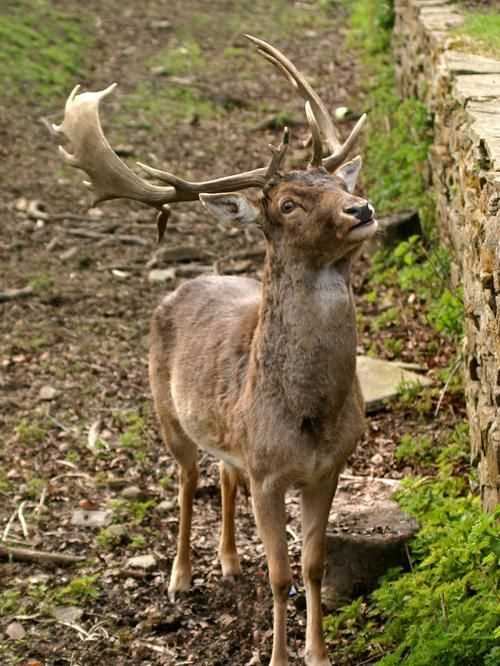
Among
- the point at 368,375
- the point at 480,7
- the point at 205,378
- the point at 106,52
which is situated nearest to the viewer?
the point at 205,378

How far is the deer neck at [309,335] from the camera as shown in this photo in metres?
5.40

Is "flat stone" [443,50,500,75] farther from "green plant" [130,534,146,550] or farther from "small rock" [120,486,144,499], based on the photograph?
"green plant" [130,534,146,550]

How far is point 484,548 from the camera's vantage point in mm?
5516

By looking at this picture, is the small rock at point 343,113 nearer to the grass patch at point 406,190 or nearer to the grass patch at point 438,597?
the grass patch at point 406,190

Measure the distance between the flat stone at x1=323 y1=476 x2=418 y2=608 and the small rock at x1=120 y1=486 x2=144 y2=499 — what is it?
4.54 ft

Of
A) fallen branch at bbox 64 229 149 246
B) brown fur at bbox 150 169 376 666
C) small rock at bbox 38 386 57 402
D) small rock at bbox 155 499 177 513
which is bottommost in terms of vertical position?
fallen branch at bbox 64 229 149 246

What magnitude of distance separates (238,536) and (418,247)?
3.35 metres

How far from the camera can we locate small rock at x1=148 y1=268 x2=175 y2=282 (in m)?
10.5

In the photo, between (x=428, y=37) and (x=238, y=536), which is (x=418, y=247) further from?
(x=238, y=536)

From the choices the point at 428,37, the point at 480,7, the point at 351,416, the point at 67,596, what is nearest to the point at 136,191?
the point at 351,416

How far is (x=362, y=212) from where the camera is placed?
16.9ft

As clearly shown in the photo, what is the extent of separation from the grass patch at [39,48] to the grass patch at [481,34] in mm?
6171

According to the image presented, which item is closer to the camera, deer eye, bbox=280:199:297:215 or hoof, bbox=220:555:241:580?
deer eye, bbox=280:199:297:215

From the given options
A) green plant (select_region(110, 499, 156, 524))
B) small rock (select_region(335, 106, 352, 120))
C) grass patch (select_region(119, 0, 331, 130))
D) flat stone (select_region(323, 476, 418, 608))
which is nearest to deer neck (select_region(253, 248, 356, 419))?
flat stone (select_region(323, 476, 418, 608))
